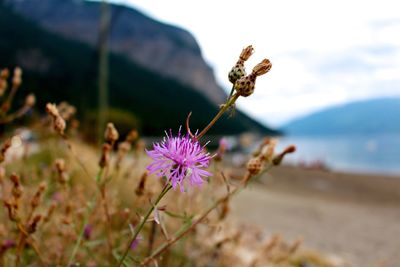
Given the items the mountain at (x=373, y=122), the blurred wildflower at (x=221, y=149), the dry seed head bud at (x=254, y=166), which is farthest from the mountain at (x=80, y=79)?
the mountain at (x=373, y=122)

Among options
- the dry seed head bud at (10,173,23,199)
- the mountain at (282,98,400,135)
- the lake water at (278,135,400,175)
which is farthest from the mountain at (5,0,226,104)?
the dry seed head bud at (10,173,23,199)

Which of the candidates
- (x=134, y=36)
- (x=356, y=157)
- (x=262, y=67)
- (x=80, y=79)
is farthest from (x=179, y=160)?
(x=134, y=36)

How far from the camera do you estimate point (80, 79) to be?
49.5 metres

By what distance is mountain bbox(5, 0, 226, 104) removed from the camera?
74.5 metres

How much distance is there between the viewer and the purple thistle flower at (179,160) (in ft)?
2.40

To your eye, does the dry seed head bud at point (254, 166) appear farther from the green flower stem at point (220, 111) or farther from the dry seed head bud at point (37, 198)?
the dry seed head bud at point (37, 198)

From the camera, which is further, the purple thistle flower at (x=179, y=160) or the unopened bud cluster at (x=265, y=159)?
the unopened bud cluster at (x=265, y=159)

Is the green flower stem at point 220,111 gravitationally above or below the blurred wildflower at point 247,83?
below

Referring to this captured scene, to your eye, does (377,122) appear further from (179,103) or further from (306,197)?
(306,197)

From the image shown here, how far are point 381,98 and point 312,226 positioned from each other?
202 meters

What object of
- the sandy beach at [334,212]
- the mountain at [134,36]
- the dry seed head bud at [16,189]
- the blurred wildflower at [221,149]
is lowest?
the mountain at [134,36]

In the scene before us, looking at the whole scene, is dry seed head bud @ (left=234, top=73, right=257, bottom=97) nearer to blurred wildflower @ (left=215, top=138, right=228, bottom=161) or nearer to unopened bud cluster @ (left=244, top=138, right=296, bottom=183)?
unopened bud cluster @ (left=244, top=138, right=296, bottom=183)

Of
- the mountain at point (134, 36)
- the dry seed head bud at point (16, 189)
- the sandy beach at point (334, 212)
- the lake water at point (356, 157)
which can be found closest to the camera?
the dry seed head bud at point (16, 189)

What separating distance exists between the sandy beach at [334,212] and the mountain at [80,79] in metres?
23.7
